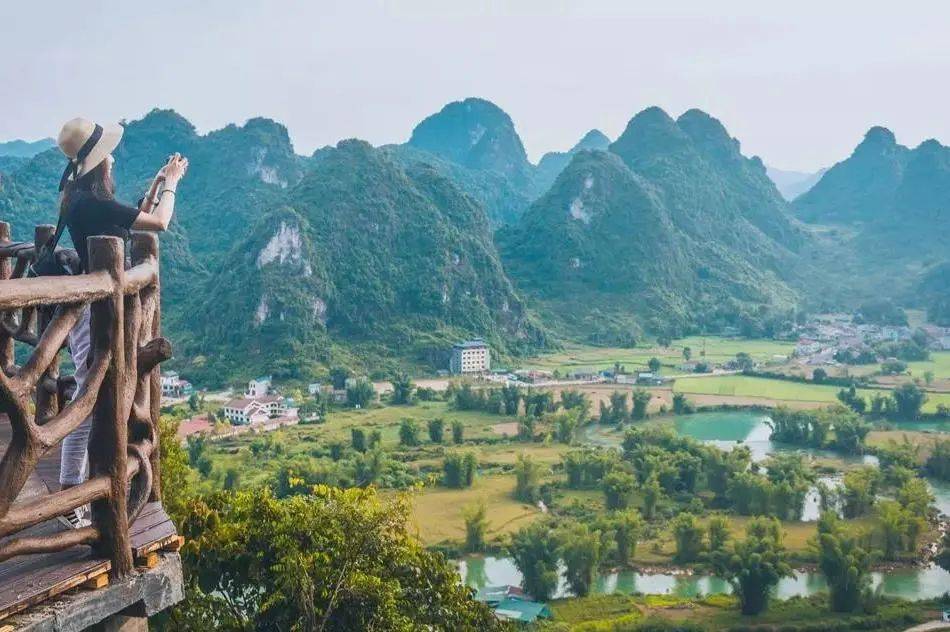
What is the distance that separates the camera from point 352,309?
158 feet

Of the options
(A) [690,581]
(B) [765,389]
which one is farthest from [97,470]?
(B) [765,389]

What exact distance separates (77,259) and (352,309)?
45.6 m

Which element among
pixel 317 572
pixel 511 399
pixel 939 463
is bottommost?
pixel 939 463

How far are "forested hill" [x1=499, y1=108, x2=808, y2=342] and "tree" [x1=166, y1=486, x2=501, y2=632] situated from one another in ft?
166

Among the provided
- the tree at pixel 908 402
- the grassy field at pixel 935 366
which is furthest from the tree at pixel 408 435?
the grassy field at pixel 935 366

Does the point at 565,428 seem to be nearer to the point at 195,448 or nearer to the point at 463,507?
the point at 463,507

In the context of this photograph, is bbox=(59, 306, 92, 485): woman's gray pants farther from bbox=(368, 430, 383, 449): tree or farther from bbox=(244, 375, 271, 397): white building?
bbox=(244, 375, 271, 397): white building

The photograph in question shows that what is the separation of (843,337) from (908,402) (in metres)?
25.7

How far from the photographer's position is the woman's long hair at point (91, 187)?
257 centimetres

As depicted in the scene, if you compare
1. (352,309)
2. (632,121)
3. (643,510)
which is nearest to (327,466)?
(643,510)

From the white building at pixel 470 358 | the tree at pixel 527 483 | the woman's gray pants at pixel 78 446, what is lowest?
the tree at pixel 527 483

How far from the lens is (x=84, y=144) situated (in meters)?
2.52

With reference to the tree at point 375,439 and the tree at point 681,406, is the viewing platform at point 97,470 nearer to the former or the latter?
the tree at point 375,439

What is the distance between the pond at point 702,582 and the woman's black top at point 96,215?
13.3m
